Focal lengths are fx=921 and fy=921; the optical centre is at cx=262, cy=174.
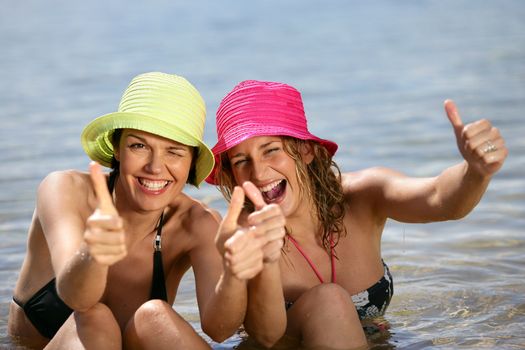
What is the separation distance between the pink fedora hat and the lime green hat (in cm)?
17

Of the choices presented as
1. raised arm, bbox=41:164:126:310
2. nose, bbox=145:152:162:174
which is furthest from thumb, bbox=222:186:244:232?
nose, bbox=145:152:162:174

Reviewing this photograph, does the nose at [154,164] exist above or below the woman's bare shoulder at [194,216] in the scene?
above

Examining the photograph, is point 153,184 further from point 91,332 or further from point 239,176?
point 91,332

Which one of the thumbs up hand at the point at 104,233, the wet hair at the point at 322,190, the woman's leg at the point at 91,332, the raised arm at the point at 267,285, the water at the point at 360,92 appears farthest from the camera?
the water at the point at 360,92

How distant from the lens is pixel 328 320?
156 inches

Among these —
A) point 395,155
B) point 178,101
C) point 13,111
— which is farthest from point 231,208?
point 13,111

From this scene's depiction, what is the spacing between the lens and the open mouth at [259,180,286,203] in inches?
167

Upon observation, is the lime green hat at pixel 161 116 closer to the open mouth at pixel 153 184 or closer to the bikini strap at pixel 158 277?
the open mouth at pixel 153 184

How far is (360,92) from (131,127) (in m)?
8.16

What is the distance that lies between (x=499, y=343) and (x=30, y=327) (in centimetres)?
217

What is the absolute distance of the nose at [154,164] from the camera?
3.91 metres

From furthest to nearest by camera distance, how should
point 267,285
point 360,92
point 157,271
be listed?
point 360,92, point 157,271, point 267,285

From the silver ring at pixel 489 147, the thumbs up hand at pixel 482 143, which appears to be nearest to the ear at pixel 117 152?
the thumbs up hand at pixel 482 143

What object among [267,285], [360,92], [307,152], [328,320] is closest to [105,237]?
[267,285]
